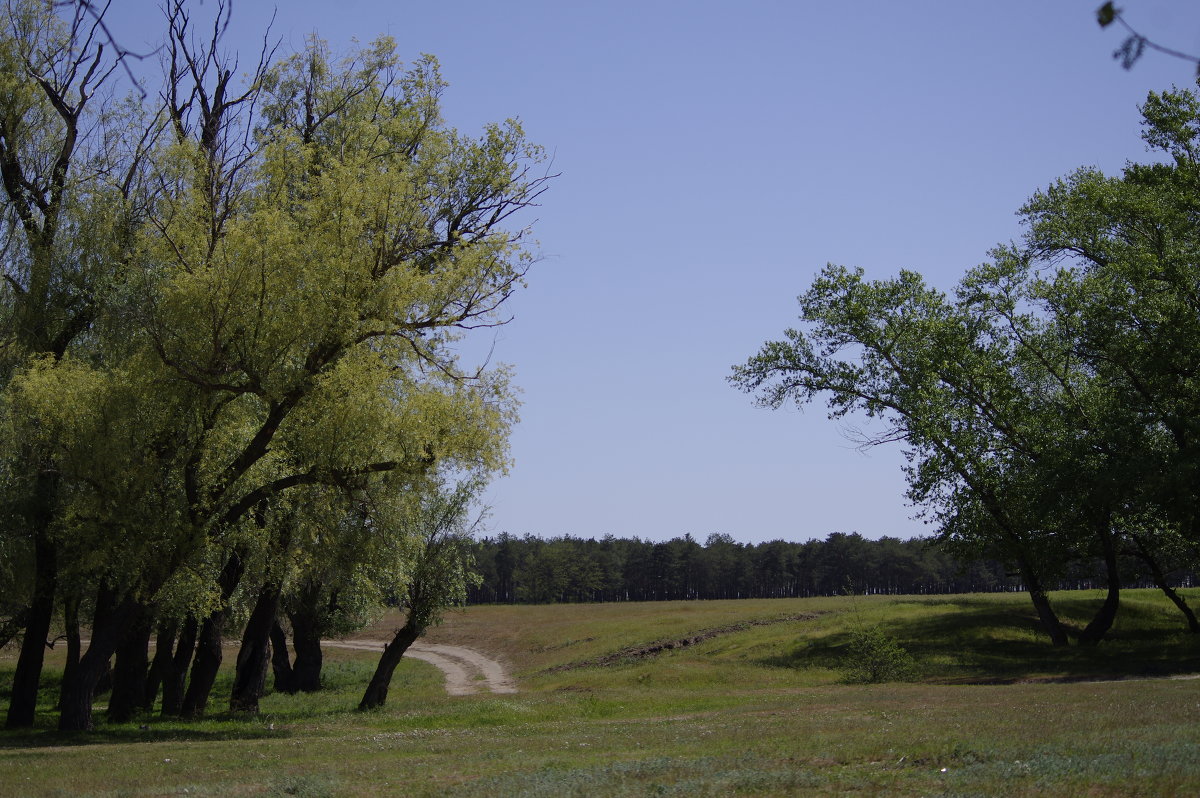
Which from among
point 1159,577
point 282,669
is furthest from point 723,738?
point 1159,577

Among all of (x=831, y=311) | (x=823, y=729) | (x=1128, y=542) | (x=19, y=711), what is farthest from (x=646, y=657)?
(x=823, y=729)

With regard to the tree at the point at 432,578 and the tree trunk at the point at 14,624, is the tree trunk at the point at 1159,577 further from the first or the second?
the tree trunk at the point at 14,624

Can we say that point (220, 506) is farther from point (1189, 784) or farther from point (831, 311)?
point (831, 311)

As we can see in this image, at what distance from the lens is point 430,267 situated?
71.6 feet

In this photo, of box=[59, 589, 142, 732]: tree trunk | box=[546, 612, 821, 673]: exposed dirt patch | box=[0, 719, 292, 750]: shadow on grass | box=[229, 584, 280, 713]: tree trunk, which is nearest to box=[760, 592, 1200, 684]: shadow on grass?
box=[546, 612, 821, 673]: exposed dirt patch

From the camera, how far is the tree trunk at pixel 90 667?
66.0 ft

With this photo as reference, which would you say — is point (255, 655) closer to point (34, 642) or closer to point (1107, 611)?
point (34, 642)

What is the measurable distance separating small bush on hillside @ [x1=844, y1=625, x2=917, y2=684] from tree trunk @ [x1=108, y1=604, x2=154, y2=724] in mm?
22664

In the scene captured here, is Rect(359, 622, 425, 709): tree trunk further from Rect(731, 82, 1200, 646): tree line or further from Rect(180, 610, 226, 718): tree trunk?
Rect(731, 82, 1200, 646): tree line

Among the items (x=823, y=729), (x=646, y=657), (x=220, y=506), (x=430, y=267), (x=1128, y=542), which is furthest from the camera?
(x=646, y=657)

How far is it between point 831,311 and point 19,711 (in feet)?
106

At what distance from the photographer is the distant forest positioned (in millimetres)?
135750

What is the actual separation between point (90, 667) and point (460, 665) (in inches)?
1411

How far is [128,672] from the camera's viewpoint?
2680 centimetres
